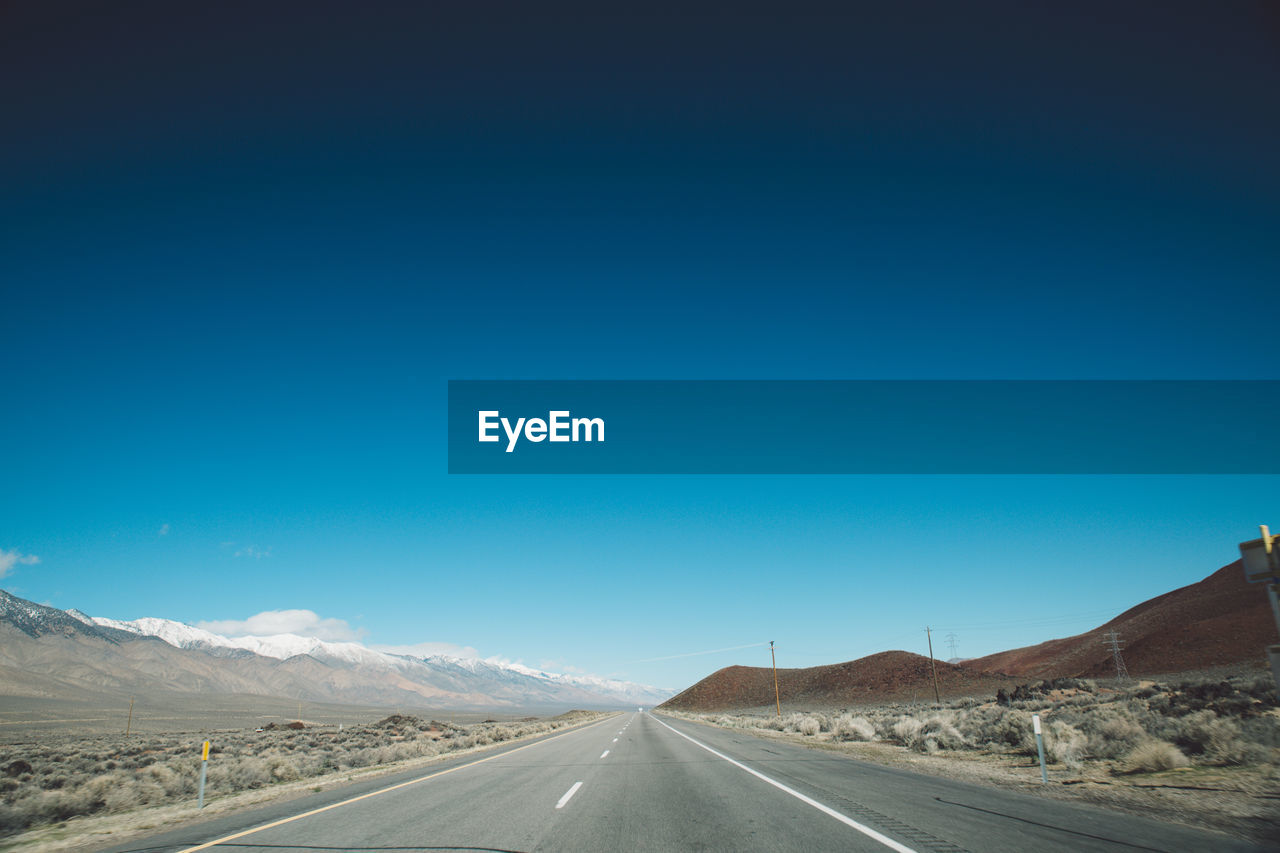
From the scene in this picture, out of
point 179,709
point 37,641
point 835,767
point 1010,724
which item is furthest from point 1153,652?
point 37,641

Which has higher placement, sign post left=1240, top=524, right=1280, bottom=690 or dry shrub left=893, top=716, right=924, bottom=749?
sign post left=1240, top=524, right=1280, bottom=690

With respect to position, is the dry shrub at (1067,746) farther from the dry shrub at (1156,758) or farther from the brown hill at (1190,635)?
the brown hill at (1190,635)

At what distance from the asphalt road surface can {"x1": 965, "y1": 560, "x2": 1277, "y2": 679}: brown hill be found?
70421 mm

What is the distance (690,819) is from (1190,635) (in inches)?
3810

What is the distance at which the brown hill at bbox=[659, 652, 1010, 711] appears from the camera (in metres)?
87.9

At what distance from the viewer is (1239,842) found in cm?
677

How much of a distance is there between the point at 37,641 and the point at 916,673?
229 m

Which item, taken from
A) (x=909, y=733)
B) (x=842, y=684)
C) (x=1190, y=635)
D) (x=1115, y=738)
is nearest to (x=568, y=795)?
(x=1115, y=738)

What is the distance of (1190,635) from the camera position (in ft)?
254

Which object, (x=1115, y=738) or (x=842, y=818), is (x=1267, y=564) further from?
(x=1115, y=738)

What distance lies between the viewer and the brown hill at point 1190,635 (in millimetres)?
70312

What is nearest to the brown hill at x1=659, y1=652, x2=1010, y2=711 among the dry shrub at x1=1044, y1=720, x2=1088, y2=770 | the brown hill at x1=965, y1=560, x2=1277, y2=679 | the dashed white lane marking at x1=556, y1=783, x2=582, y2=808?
the brown hill at x1=965, y1=560, x2=1277, y2=679

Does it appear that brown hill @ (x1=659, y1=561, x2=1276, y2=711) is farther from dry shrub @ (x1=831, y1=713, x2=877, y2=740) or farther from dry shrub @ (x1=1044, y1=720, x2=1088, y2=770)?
dry shrub @ (x1=1044, y1=720, x2=1088, y2=770)

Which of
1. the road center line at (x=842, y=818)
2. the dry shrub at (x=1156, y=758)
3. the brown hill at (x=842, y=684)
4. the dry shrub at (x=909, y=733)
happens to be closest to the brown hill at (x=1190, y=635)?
the brown hill at (x=842, y=684)
